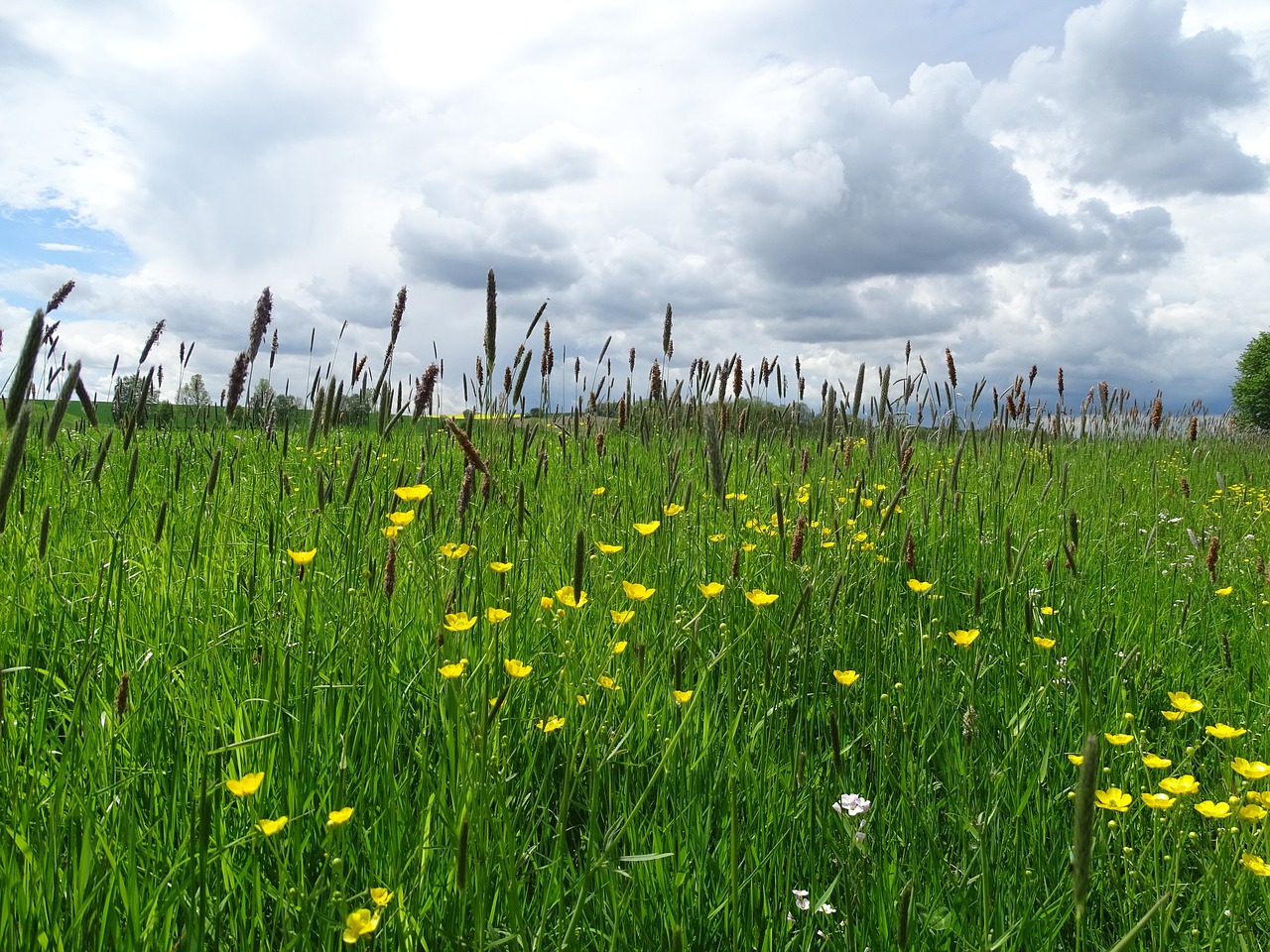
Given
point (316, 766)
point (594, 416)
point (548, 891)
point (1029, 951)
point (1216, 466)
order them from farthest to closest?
1. point (1216, 466)
2. point (594, 416)
3. point (316, 766)
4. point (1029, 951)
5. point (548, 891)

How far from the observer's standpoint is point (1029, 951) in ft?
4.56

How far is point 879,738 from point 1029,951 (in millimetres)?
504

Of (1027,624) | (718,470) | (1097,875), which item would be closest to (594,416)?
(718,470)

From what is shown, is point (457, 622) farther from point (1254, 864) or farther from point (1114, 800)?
point (1254, 864)

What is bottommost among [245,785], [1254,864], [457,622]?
[1254,864]

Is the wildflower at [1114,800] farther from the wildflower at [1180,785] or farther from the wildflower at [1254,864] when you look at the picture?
the wildflower at [1254,864]

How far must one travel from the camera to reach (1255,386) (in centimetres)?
4238

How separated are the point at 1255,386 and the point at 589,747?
53653 millimetres

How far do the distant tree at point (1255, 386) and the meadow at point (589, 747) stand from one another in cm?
4859

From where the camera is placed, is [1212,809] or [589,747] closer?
[589,747]

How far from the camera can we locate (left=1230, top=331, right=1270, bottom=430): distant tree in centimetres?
4153

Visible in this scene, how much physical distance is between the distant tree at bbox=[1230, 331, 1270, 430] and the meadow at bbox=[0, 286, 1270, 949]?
159ft

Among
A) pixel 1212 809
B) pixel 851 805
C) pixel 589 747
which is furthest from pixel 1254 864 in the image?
pixel 589 747

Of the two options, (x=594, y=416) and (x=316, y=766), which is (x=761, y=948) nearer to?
(x=316, y=766)
